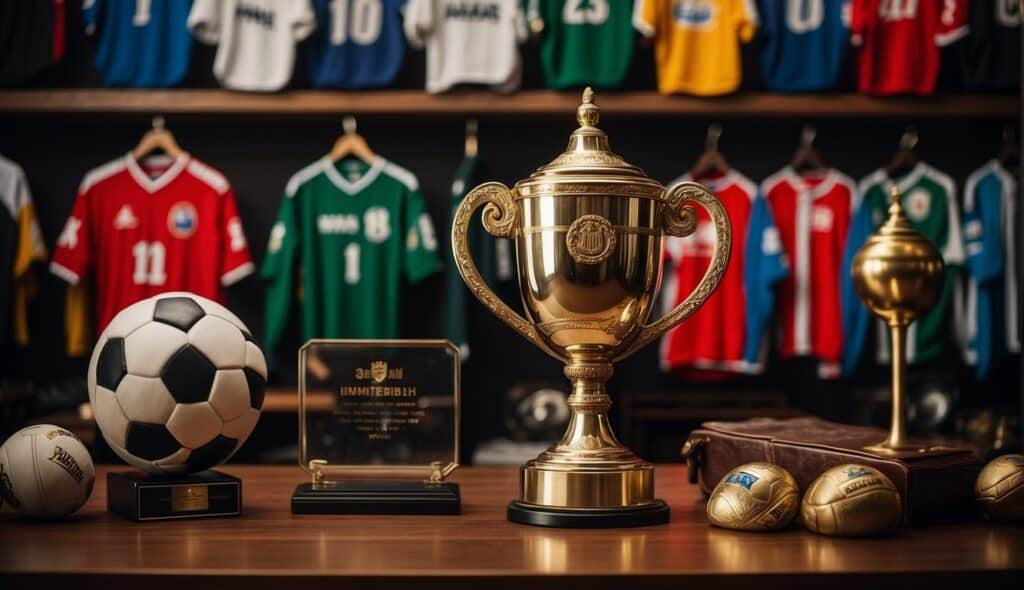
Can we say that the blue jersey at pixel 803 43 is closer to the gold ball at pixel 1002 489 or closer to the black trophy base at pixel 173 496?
the gold ball at pixel 1002 489

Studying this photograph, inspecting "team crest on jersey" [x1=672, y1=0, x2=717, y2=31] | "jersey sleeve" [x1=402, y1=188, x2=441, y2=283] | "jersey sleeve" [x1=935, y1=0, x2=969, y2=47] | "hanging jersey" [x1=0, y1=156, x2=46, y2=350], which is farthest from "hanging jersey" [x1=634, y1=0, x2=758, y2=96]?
"hanging jersey" [x1=0, y1=156, x2=46, y2=350]

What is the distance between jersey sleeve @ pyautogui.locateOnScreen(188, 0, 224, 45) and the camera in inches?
154

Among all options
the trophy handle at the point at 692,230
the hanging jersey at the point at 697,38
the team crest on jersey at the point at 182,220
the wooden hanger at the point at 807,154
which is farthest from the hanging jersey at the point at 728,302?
the trophy handle at the point at 692,230

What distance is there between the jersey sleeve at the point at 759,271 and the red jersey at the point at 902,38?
0.61m

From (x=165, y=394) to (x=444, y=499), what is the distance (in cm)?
36

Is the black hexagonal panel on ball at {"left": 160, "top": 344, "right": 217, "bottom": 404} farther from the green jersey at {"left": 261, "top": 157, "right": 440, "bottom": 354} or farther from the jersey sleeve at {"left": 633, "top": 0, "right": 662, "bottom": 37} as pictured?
the jersey sleeve at {"left": 633, "top": 0, "right": 662, "bottom": 37}

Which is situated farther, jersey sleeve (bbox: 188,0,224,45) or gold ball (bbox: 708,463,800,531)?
jersey sleeve (bbox: 188,0,224,45)

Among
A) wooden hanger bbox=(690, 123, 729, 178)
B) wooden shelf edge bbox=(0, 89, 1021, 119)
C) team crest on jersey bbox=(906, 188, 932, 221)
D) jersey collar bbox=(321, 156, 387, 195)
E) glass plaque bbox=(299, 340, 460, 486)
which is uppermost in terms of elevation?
wooden shelf edge bbox=(0, 89, 1021, 119)

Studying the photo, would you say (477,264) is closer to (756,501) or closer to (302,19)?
(302,19)

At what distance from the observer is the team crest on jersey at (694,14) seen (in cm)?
404

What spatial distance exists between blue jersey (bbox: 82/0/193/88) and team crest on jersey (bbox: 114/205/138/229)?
463mm

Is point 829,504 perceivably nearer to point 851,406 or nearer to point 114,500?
point 114,500

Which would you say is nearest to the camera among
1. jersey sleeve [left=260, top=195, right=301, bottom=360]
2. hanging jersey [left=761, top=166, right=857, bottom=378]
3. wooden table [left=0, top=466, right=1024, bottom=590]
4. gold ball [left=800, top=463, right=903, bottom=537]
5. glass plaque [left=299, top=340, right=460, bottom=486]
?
wooden table [left=0, top=466, right=1024, bottom=590]

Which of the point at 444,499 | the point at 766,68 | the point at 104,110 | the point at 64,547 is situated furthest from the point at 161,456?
the point at 766,68
